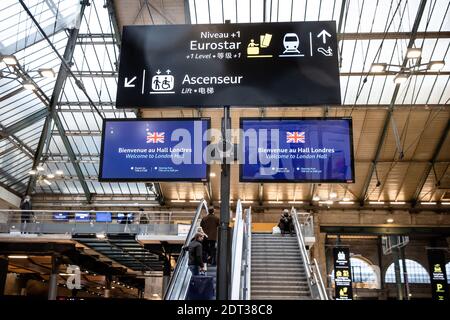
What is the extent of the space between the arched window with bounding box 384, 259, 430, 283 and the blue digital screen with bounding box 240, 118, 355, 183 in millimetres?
42804

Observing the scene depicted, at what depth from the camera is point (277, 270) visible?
1398cm

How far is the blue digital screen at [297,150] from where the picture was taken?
7887 mm

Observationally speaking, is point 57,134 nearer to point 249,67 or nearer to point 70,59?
point 70,59

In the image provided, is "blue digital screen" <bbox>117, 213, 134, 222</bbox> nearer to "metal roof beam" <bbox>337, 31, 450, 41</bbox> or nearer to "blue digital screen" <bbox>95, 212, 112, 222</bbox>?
"blue digital screen" <bbox>95, 212, 112, 222</bbox>

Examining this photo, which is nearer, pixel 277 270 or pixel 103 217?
pixel 277 270

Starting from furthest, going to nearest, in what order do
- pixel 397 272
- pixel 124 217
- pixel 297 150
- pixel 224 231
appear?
pixel 397 272
pixel 124 217
pixel 297 150
pixel 224 231

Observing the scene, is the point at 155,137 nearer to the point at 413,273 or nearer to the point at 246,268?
the point at 246,268

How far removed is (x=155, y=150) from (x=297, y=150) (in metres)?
2.32

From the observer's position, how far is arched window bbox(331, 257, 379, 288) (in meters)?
47.7

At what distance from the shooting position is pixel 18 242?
26.8 metres

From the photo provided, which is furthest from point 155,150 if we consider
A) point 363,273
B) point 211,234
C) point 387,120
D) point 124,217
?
point 363,273

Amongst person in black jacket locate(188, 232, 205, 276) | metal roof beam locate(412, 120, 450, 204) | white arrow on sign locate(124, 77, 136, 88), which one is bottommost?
person in black jacket locate(188, 232, 205, 276)

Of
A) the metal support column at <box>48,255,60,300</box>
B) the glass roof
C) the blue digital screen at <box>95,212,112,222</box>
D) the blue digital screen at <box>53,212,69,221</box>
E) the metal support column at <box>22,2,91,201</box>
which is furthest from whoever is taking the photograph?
the metal support column at <box>22,2,91,201</box>

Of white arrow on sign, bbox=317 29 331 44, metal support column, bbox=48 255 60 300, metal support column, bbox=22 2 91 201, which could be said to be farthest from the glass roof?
white arrow on sign, bbox=317 29 331 44
